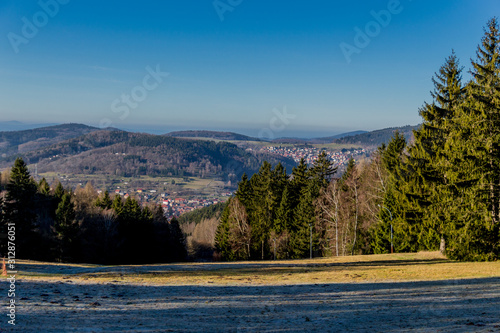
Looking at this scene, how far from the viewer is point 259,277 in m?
20.4

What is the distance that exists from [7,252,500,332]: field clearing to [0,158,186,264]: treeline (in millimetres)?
29126

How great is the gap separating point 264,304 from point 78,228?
42469mm

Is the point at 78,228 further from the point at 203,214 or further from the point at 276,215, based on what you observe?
the point at 203,214

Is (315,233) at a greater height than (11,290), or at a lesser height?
lesser

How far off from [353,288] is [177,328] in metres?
9.10

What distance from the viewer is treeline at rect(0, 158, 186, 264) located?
144 feet

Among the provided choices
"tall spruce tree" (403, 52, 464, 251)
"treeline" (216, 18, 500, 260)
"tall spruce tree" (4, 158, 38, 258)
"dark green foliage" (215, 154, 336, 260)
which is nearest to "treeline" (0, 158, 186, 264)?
"tall spruce tree" (4, 158, 38, 258)

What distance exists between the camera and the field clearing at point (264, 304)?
980cm

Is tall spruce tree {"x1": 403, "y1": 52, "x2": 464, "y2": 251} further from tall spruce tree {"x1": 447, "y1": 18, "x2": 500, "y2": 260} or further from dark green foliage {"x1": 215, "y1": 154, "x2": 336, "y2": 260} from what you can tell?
dark green foliage {"x1": 215, "y1": 154, "x2": 336, "y2": 260}

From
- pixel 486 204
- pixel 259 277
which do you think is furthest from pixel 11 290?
pixel 486 204

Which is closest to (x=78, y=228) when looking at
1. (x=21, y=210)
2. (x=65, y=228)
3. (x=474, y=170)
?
(x=65, y=228)

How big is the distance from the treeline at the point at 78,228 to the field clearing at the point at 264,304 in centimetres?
2913

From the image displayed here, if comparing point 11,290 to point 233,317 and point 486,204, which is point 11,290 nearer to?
point 233,317

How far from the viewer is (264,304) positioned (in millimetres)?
12984
